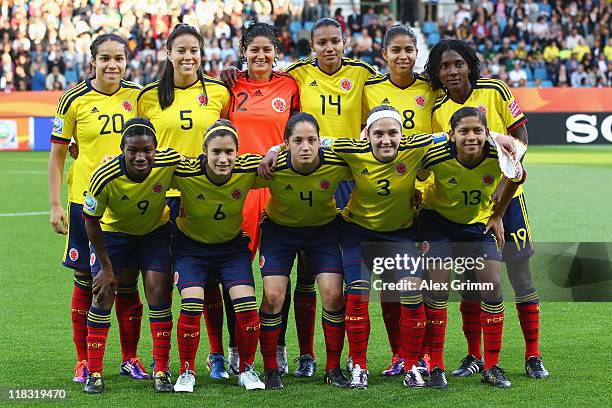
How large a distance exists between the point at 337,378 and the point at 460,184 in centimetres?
133

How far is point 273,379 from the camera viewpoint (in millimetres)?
5648

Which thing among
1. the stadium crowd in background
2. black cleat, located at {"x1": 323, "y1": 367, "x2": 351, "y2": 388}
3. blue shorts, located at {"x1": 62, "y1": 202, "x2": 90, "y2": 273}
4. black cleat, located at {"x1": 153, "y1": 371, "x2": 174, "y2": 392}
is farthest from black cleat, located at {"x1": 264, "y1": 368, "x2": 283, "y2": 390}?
the stadium crowd in background

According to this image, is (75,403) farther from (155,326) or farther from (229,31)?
(229,31)

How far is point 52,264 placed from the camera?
983 cm

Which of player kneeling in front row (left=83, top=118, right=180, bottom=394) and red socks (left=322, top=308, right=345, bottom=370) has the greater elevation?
player kneeling in front row (left=83, top=118, right=180, bottom=394)

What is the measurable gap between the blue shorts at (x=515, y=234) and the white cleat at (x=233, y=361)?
1775 mm

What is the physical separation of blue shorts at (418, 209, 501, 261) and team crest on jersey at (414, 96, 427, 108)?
781mm

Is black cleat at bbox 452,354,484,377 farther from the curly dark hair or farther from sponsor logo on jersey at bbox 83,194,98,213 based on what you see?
sponsor logo on jersey at bbox 83,194,98,213

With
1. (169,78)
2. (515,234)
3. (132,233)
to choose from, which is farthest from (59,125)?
(515,234)

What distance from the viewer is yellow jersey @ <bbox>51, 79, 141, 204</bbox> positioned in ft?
19.6

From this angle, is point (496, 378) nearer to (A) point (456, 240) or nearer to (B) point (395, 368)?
(B) point (395, 368)

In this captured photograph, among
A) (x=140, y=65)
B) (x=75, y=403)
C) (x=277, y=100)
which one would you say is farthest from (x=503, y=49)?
(x=75, y=403)

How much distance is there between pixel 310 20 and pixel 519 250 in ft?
71.8

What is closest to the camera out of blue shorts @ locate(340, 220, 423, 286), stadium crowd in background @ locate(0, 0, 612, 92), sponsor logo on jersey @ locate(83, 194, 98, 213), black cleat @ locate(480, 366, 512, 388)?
sponsor logo on jersey @ locate(83, 194, 98, 213)
